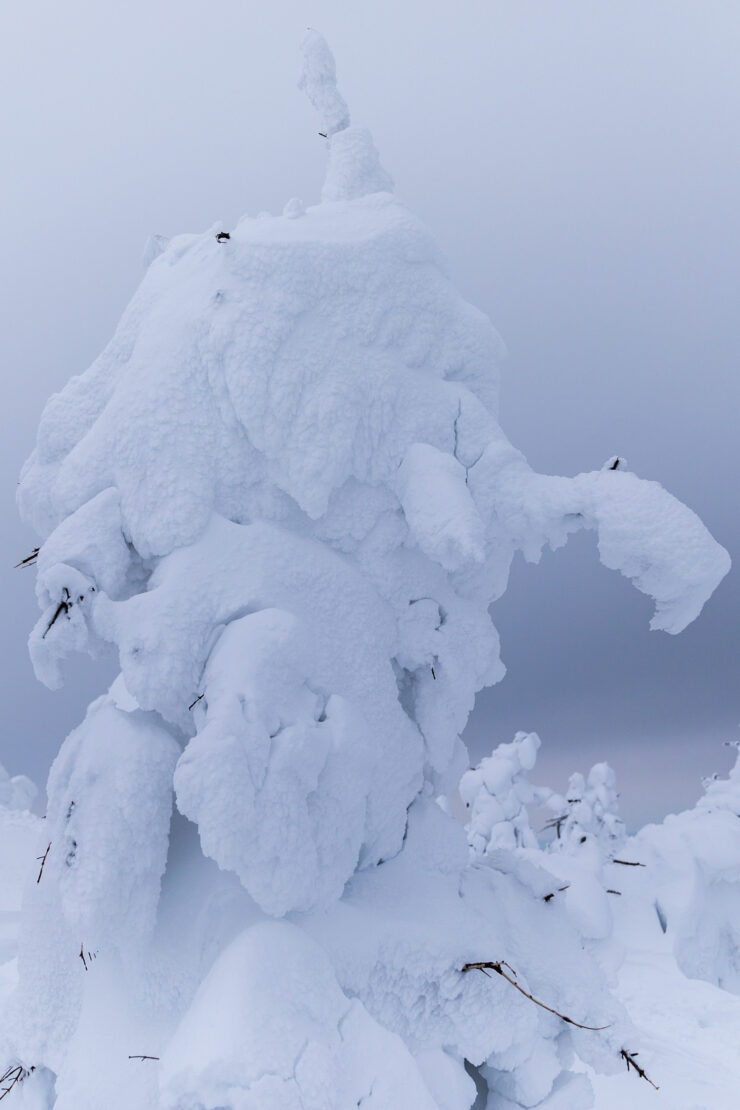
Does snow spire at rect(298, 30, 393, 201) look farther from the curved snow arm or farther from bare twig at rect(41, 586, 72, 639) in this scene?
bare twig at rect(41, 586, 72, 639)

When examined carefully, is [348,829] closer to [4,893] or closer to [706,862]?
[706,862]

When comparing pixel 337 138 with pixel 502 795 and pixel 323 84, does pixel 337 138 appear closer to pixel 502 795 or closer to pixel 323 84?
pixel 323 84

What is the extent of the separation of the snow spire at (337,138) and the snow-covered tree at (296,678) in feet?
1.05

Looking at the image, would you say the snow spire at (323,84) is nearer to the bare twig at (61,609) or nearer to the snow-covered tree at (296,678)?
the snow-covered tree at (296,678)

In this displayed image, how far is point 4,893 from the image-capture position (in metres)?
13.0

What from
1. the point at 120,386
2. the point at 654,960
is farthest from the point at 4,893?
the point at 120,386

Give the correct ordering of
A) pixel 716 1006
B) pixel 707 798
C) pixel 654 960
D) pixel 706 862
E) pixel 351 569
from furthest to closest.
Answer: pixel 707 798
pixel 706 862
pixel 654 960
pixel 716 1006
pixel 351 569

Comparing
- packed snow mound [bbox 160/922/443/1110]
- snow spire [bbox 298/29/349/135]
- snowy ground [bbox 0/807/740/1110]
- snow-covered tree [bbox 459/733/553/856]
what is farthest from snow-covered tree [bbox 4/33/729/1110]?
snow-covered tree [bbox 459/733/553/856]

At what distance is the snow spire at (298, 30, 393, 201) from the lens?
4844mm

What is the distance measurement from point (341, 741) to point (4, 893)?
11905 millimetres

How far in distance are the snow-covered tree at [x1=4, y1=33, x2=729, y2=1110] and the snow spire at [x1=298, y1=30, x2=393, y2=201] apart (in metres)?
0.32

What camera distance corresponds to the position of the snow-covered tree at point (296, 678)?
10.4 ft

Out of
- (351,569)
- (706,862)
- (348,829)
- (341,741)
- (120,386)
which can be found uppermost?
(120,386)

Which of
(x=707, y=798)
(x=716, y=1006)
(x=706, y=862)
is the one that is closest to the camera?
(x=716, y=1006)
